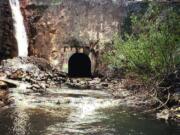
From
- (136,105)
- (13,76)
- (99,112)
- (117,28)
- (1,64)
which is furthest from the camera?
(117,28)

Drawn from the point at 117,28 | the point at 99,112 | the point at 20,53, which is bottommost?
the point at 99,112

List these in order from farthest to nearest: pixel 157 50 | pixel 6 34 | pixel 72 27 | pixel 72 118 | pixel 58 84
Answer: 1. pixel 72 27
2. pixel 6 34
3. pixel 58 84
4. pixel 157 50
5. pixel 72 118

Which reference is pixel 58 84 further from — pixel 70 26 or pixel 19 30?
pixel 19 30

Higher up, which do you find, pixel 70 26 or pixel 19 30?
pixel 70 26

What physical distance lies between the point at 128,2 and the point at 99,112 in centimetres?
1450

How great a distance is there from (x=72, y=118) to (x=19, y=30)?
15.7 metres

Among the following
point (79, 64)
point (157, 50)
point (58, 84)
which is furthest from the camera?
point (79, 64)

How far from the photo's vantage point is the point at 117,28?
27.1 meters

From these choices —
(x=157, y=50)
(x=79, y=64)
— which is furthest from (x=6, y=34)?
(x=157, y=50)

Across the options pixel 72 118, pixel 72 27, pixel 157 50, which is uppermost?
pixel 72 27

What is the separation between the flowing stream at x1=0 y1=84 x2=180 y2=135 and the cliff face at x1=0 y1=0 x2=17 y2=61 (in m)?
9.55

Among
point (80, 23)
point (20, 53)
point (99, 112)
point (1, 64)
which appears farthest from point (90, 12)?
point (99, 112)

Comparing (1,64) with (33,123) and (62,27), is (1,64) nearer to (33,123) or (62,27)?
(62,27)

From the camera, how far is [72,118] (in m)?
12.9
